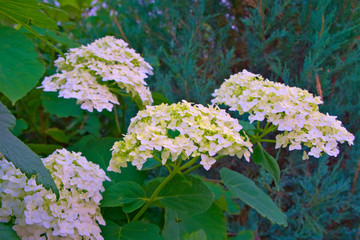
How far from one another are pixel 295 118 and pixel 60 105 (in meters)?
0.93

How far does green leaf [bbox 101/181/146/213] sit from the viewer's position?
1066 mm

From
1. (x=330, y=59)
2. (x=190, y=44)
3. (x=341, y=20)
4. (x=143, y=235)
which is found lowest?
(x=143, y=235)

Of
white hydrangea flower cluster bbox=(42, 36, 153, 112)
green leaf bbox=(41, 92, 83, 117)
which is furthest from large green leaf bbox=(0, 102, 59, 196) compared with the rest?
green leaf bbox=(41, 92, 83, 117)

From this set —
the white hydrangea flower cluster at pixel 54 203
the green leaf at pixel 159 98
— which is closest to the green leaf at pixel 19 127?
the green leaf at pixel 159 98

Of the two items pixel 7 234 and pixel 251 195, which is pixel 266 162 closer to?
pixel 251 195

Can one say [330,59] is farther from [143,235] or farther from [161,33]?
[143,235]

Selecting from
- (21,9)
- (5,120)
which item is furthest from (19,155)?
(21,9)

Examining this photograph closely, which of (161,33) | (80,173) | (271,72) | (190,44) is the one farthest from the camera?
(161,33)

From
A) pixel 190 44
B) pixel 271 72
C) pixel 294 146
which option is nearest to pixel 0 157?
pixel 294 146

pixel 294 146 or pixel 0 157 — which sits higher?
pixel 294 146

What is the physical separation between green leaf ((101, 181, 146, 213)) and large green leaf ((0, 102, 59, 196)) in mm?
A: 336

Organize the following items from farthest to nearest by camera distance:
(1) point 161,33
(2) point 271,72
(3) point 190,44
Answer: (1) point 161,33 < (2) point 271,72 < (3) point 190,44

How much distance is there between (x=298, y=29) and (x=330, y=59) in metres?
0.31

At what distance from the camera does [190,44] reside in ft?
6.07
